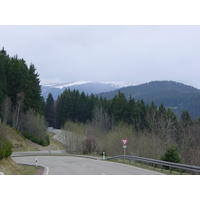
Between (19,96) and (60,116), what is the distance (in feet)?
137

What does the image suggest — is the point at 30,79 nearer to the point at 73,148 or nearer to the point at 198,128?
the point at 73,148

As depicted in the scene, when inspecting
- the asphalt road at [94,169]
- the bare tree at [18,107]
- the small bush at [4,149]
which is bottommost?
the asphalt road at [94,169]

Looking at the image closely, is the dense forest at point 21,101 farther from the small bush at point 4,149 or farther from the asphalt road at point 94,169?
the small bush at point 4,149

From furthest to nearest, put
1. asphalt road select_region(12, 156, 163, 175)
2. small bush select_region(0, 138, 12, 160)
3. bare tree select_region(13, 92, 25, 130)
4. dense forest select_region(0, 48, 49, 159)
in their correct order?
1. dense forest select_region(0, 48, 49, 159)
2. bare tree select_region(13, 92, 25, 130)
3. small bush select_region(0, 138, 12, 160)
4. asphalt road select_region(12, 156, 163, 175)

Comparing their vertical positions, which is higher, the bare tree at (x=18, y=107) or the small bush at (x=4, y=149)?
the bare tree at (x=18, y=107)

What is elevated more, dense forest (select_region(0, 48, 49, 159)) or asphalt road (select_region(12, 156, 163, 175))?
dense forest (select_region(0, 48, 49, 159))

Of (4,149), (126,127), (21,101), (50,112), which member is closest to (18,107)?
(21,101)

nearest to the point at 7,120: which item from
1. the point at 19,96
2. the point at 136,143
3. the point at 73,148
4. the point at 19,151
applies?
the point at 19,96

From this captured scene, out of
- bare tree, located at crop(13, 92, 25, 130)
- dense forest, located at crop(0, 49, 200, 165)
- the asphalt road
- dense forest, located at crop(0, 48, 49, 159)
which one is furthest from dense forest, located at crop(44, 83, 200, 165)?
bare tree, located at crop(13, 92, 25, 130)

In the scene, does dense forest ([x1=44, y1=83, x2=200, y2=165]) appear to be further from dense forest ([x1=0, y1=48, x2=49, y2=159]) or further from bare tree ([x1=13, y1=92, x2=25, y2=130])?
bare tree ([x1=13, y1=92, x2=25, y2=130])

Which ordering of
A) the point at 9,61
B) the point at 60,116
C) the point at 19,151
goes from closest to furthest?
the point at 19,151, the point at 9,61, the point at 60,116

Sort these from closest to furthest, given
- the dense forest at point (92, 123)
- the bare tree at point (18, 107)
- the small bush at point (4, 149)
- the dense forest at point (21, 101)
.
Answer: the small bush at point (4, 149) → the dense forest at point (92, 123) → the bare tree at point (18, 107) → the dense forest at point (21, 101)

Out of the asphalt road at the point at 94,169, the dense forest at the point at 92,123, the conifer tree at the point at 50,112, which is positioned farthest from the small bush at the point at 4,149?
the conifer tree at the point at 50,112

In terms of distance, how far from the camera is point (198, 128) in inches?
2147
